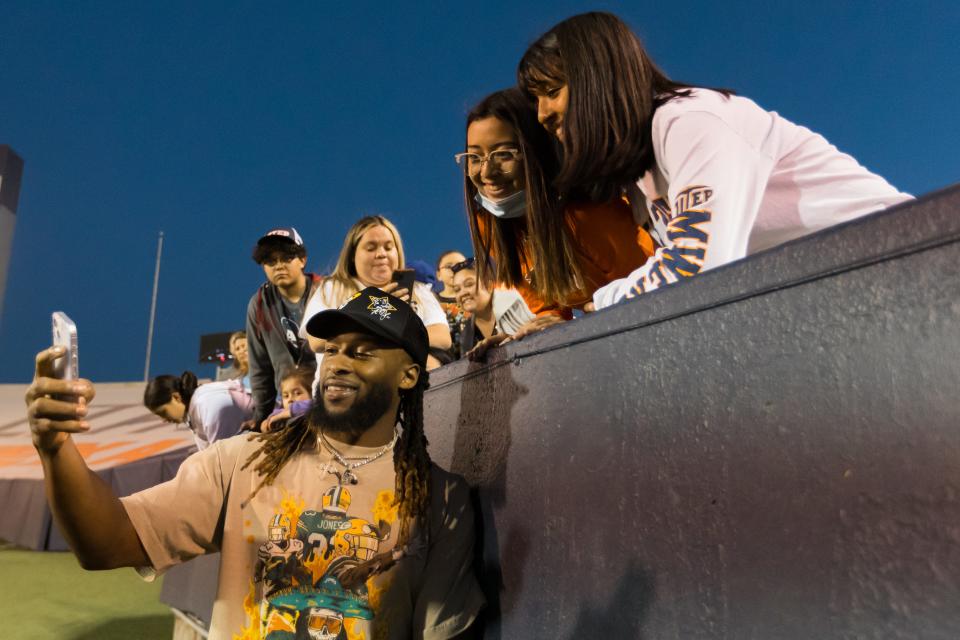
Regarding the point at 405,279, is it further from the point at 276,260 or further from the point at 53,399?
the point at 53,399

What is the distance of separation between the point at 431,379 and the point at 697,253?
4.14ft

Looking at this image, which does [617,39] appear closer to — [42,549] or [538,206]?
[538,206]

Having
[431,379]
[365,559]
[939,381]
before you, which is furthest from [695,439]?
[431,379]

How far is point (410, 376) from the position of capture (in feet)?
7.32

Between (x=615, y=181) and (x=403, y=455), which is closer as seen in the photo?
(x=615, y=181)

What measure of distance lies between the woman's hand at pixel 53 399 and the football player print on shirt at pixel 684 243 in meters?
1.13

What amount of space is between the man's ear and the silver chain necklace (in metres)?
0.16

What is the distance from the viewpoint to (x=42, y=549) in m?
8.65

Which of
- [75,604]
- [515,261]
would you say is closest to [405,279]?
[515,261]

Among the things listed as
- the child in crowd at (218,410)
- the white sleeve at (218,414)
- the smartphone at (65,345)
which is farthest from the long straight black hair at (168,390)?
the smartphone at (65,345)

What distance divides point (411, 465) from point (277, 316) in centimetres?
260

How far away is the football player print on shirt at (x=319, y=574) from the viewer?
1.81 m

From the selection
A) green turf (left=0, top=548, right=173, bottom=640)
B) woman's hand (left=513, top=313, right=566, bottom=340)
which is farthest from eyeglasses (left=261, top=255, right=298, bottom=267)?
green turf (left=0, top=548, right=173, bottom=640)

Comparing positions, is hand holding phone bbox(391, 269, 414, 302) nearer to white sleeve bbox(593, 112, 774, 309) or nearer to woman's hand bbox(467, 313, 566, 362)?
woman's hand bbox(467, 313, 566, 362)
